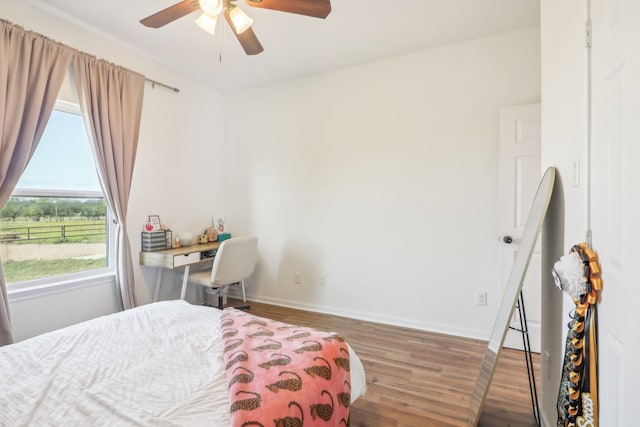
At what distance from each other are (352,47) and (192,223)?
2584 millimetres

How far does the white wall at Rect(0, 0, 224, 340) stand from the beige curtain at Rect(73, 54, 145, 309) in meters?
0.17

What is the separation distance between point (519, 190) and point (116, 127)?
137 inches

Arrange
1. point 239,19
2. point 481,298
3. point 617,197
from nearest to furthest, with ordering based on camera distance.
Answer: point 617,197 → point 239,19 → point 481,298

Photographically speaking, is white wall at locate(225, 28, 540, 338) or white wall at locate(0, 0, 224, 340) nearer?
white wall at locate(0, 0, 224, 340)

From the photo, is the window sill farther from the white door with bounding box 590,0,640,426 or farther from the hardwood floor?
the white door with bounding box 590,0,640,426

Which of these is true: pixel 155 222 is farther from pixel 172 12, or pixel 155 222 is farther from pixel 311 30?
pixel 311 30

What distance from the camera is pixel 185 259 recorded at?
2.95 metres

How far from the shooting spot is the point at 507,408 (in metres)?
1.78

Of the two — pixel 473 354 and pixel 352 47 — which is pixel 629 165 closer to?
pixel 473 354

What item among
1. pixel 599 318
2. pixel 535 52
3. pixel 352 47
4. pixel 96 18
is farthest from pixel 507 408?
pixel 96 18

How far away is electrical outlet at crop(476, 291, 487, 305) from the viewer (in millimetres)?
2691

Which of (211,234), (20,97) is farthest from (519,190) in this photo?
(20,97)

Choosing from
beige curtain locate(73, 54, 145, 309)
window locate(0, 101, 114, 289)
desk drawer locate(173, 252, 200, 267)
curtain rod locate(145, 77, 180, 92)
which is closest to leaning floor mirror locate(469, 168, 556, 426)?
desk drawer locate(173, 252, 200, 267)

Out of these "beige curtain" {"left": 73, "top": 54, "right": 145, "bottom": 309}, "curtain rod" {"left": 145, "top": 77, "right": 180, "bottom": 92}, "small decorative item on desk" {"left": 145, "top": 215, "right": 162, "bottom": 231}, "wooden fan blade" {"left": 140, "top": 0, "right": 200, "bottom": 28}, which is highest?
"curtain rod" {"left": 145, "top": 77, "right": 180, "bottom": 92}
